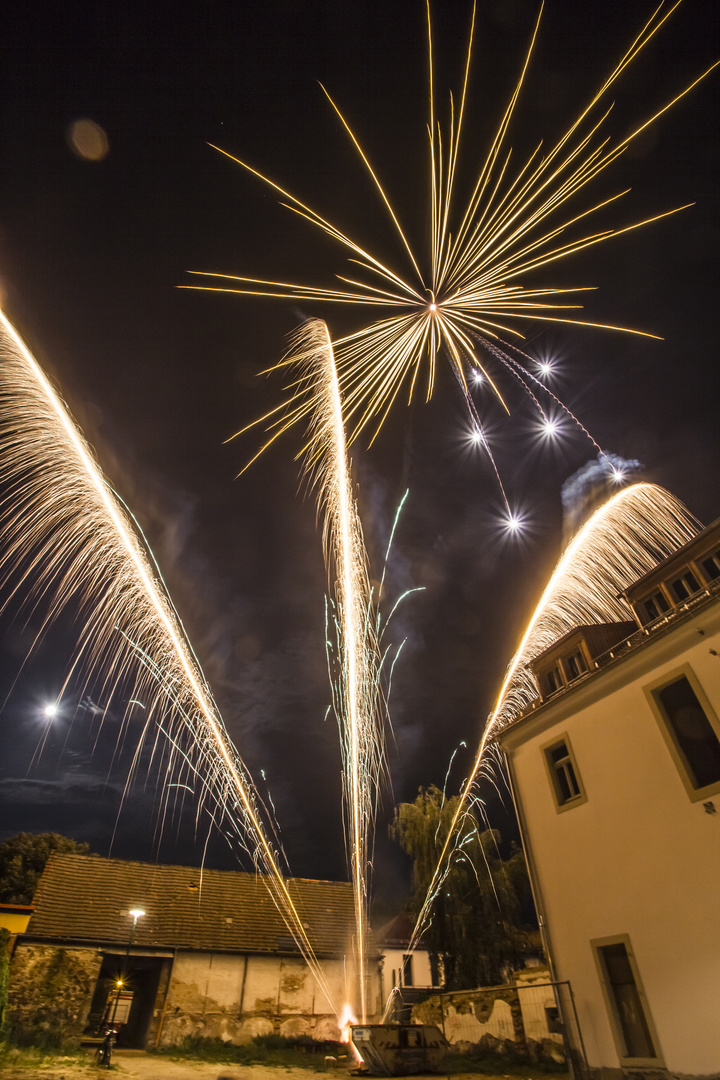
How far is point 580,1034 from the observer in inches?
445

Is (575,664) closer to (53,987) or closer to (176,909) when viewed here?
(176,909)

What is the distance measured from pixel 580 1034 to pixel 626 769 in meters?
5.50

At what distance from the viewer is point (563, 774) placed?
1353 cm

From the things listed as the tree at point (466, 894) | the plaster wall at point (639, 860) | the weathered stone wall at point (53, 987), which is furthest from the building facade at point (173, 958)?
the plaster wall at point (639, 860)

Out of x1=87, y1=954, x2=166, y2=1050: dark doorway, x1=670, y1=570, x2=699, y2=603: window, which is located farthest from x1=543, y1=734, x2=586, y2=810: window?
x1=87, y1=954, x2=166, y2=1050: dark doorway

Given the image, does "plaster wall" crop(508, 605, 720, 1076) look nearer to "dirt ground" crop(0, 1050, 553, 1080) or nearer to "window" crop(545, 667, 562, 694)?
"window" crop(545, 667, 562, 694)

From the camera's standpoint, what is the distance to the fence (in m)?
12.0

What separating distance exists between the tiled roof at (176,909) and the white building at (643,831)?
1408 centimetres

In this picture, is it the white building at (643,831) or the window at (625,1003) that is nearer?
the white building at (643,831)

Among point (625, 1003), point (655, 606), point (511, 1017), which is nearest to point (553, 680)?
point (655, 606)

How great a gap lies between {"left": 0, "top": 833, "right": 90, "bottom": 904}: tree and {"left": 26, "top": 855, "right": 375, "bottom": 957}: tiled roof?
626 inches

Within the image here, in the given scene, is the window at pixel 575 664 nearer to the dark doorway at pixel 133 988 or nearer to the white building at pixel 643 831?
the white building at pixel 643 831

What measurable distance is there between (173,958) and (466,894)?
494 inches

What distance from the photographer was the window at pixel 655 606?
42.2ft
